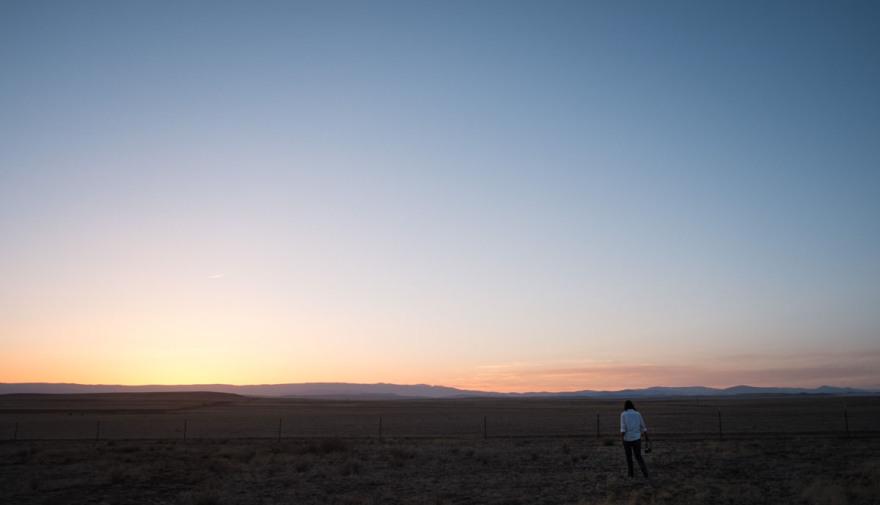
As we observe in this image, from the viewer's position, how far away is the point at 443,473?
20.1 meters

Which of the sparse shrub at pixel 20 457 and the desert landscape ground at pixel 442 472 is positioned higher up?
the desert landscape ground at pixel 442 472

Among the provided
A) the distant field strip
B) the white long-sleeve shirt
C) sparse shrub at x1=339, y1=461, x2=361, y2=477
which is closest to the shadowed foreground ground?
sparse shrub at x1=339, y1=461, x2=361, y2=477

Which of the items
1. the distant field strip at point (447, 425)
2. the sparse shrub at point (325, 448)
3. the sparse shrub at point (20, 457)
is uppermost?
the sparse shrub at point (325, 448)

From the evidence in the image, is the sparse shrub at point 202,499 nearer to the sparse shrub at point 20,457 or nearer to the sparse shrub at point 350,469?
the sparse shrub at point 350,469

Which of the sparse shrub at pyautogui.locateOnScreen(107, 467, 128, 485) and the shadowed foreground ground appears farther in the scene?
the sparse shrub at pyautogui.locateOnScreen(107, 467, 128, 485)

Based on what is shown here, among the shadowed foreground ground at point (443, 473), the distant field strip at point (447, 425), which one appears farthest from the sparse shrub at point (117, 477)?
the distant field strip at point (447, 425)

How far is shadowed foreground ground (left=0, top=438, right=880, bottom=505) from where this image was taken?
51.5ft

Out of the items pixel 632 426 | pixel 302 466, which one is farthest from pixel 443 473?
pixel 632 426

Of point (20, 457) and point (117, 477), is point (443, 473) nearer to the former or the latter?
point (117, 477)

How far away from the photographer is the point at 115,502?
15906 mm

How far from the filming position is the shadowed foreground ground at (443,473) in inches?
619

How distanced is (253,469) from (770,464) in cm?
1643

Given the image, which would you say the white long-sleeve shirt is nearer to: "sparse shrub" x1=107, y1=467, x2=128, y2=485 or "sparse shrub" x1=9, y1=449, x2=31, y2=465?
"sparse shrub" x1=107, y1=467, x2=128, y2=485

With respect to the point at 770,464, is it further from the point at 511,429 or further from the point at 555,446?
the point at 511,429
